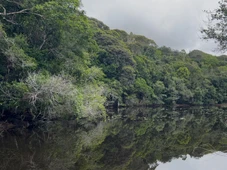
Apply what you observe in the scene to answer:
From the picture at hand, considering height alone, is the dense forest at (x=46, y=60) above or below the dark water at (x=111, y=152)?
above

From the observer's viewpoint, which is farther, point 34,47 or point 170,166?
point 34,47

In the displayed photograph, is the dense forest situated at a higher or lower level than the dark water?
higher

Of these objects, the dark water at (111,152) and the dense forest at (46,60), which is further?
the dense forest at (46,60)

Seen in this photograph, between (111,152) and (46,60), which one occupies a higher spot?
(46,60)

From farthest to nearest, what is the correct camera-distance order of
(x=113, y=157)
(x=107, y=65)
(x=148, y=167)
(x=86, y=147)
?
1. (x=107, y=65)
2. (x=86, y=147)
3. (x=113, y=157)
4. (x=148, y=167)

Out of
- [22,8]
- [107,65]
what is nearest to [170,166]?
[22,8]

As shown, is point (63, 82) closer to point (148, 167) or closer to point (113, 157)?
point (113, 157)

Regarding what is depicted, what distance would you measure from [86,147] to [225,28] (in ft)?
30.3

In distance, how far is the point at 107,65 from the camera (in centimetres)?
4534

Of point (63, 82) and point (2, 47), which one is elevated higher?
point (2, 47)

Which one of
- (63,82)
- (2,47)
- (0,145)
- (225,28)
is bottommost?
(0,145)

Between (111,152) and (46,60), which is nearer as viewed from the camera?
(111,152)

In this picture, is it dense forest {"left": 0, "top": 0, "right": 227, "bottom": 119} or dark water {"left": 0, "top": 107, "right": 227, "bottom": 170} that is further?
dense forest {"left": 0, "top": 0, "right": 227, "bottom": 119}

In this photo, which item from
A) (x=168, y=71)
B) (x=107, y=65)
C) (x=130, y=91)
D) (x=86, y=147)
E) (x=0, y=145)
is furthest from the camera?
(x=168, y=71)
